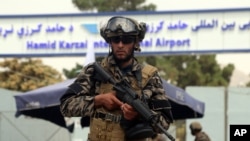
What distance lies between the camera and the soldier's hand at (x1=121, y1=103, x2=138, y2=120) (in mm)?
3545

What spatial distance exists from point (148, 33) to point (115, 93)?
19884 millimetres

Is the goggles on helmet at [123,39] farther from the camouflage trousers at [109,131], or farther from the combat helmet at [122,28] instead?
the camouflage trousers at [109,131]

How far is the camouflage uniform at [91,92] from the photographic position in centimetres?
369

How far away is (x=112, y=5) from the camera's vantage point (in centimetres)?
4450

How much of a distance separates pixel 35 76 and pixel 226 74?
1332 cm

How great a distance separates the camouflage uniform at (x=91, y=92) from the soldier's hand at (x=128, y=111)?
0.32 feet

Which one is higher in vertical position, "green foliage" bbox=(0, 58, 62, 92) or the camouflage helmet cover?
the camouflage helmet cover

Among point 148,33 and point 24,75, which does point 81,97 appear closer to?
point 148,33

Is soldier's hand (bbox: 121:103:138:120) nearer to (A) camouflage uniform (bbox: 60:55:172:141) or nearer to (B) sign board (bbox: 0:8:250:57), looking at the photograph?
(A) camouflage uniform (bbox: 60:55:172:141)

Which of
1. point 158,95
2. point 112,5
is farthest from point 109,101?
point 112,5

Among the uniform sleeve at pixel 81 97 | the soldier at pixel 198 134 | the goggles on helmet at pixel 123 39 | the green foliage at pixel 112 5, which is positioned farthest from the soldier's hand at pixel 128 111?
the green foliage at pixel 112 5

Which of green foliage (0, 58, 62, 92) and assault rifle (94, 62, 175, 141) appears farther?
green foliage (0, 58, 62, 92)

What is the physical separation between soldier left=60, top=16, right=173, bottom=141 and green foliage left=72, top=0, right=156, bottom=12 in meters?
39.4

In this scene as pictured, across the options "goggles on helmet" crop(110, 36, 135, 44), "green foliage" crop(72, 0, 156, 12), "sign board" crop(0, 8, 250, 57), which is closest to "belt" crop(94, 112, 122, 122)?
"goggles on helmet" crop(110, 36, 135, 44)
